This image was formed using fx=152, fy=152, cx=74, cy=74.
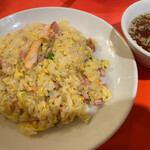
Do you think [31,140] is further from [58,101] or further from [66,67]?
[66,67]

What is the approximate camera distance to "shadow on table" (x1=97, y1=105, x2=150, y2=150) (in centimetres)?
152

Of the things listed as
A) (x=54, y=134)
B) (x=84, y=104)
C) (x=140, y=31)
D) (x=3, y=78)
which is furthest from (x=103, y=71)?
(x=3, y=78)

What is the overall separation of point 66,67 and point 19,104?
65 centimetres

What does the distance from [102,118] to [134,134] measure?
1.35 ft

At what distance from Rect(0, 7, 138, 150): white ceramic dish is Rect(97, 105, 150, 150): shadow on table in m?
0.27

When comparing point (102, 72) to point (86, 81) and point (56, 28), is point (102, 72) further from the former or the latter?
point (56, 28)

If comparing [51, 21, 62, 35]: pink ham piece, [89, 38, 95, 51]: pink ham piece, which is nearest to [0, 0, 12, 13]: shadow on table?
[51, 21, 62, 35]: pink ham piece

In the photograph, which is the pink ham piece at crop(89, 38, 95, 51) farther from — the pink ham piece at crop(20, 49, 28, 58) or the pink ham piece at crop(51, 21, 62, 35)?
the pink ham piece at crop(20, 49, 28, 58)

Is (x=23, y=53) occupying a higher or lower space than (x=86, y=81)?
higher

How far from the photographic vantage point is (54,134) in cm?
146

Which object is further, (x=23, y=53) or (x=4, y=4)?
(x=4, y=4)

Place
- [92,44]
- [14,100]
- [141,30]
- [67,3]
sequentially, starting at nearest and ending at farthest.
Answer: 1. [14,100]
2. [141,30]
3. [92,44]
4. [67,3]

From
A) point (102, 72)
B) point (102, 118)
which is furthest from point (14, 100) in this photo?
point (102, 72)

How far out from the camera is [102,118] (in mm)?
1494
